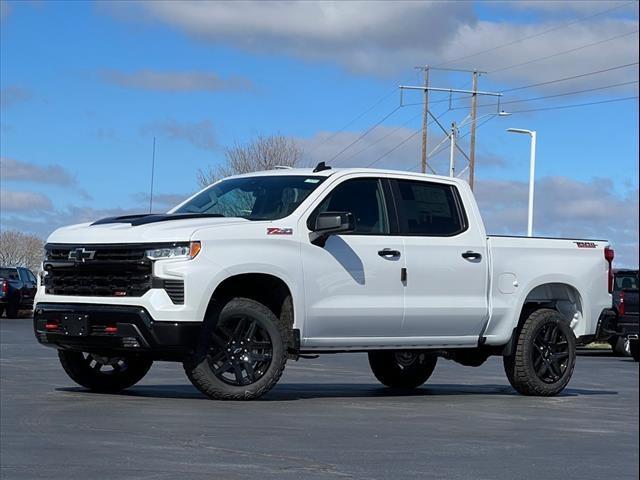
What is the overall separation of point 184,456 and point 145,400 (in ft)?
11.5

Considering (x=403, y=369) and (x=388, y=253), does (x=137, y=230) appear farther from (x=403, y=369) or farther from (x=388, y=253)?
(x=403, y=369)

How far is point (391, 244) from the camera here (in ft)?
39.4

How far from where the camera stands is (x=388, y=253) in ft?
39.1

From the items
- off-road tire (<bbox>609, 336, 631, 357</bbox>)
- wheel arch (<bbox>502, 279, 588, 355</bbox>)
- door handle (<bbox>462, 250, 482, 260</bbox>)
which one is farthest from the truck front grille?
off-road tire (<bbox>609, 336, 631, 357</bbox>)

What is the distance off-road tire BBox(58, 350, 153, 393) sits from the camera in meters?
12.2

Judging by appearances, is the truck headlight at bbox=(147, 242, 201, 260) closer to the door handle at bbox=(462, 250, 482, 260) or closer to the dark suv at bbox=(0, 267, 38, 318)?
the door handle at bbox=(462, 250, 482, 260)

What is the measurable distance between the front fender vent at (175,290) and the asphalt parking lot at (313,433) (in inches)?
34.3

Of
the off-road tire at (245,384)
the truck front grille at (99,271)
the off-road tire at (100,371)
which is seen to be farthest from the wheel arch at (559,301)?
the truck front grille at (99,271)

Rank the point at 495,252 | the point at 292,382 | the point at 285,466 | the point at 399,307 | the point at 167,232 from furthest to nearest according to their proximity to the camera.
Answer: the point at 292,382 < the point at 495,252 < the point at 399,307 < the point at 167,232 < the point at 285,466

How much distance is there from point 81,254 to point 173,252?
2.90 feet

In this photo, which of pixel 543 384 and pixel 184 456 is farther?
pixel 543 384

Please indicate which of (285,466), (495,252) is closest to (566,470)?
(285,466)

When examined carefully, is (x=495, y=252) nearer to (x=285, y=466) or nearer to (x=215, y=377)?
(x=215, y=377)

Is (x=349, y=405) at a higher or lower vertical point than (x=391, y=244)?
lower
